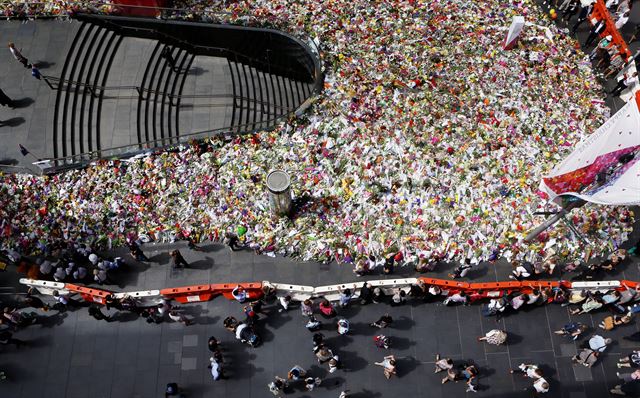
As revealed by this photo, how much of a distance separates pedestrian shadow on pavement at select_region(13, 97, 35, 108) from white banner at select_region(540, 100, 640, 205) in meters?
20.2

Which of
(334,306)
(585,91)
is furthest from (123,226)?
(585,91)

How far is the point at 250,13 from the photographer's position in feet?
68.5

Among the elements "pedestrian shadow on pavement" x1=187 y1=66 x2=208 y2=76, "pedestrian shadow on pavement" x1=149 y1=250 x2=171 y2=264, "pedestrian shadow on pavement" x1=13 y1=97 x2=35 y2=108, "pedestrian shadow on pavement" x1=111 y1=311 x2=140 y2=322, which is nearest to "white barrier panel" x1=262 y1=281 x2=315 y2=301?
"pedestrian shadow on pavement" x1=149 y1=250 x2=171 y2=264

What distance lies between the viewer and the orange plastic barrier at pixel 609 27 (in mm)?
19641

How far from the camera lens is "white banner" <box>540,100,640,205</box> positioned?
1084cm

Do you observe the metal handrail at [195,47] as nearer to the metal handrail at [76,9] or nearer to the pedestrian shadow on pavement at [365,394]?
the metal handrail at [76,9]

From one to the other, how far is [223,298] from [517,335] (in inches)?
387

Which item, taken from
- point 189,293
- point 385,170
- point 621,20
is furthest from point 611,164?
point 621,20

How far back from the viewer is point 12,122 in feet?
62.9

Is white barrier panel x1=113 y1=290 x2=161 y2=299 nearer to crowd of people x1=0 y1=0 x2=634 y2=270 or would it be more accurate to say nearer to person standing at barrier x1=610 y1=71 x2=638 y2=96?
crowd of people x1=0 y1=0 x2=634 y2=270

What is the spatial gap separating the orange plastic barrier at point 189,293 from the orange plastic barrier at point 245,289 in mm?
257

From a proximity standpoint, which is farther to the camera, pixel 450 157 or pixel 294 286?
pixel 450 157

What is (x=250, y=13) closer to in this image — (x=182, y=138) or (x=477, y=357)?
(x=182, y=138)

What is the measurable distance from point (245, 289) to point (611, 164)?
10948 mm
